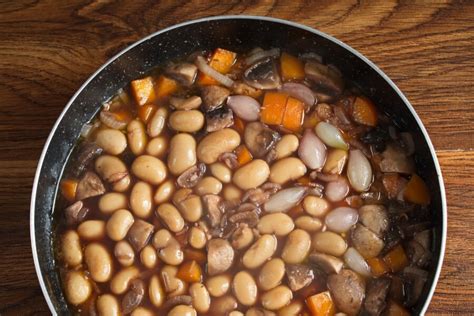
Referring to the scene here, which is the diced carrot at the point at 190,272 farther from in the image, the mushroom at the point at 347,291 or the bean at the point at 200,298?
the mushroom at the point at 347,291

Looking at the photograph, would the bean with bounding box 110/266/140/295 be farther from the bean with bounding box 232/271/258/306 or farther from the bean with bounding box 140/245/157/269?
the bean with bounding box 232/271/258/306

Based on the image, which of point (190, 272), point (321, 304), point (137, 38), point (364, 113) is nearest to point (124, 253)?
point (190, 272)

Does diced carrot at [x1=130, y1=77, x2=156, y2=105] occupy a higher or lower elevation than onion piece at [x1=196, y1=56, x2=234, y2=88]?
lower

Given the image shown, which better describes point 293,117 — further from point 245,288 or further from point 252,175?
point 245,288

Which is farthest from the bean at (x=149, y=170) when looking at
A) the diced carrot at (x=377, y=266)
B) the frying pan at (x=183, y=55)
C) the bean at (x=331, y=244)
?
the diced carrot at (x=377, y=266)

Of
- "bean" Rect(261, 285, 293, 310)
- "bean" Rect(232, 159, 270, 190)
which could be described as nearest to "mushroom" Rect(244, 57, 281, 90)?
"bean" Rect(232, 159, 270, 190)

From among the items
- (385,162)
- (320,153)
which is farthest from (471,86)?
(320,153)
